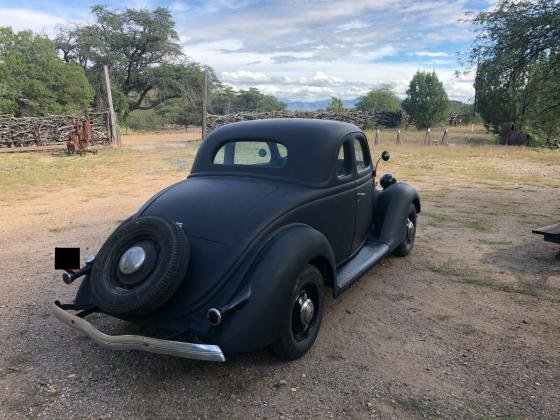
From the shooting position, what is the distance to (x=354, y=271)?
413 centimetres

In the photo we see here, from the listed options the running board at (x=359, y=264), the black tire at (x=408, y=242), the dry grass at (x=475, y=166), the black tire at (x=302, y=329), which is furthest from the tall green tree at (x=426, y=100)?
the black tire at (x=302, y=329)

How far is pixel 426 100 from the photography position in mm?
32000

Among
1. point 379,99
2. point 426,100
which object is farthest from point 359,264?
point 379,99

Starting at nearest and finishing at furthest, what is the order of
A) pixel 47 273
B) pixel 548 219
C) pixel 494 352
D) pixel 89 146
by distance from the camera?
1. pixel 494 352
2. pixel 47 273
3. pixel 548 219
4. pixel 89 146

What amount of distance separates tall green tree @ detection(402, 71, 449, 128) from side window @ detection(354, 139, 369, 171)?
2978 cm

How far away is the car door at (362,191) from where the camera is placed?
442 cm

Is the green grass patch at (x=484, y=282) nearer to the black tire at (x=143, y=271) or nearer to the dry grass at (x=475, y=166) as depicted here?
the black tire at (x=143, y=271)

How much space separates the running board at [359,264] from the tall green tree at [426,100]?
30.1 metres

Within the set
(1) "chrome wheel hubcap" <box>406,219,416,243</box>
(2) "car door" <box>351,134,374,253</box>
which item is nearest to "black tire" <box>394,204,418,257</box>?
(1) "chrome wheel hubcap" <box>406,219,416,243</box>

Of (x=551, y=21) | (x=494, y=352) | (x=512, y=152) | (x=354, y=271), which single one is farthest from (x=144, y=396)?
(x=512, y=152)

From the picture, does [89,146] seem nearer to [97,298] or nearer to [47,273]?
[47,273]

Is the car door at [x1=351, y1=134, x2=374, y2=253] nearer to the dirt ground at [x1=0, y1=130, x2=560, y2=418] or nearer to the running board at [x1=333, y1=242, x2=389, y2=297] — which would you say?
the running board at [x1=333, y1=242, x2=389, y2=297]

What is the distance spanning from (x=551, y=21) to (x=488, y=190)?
12.3 ft

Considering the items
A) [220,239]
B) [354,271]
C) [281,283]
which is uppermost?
[220,239]
